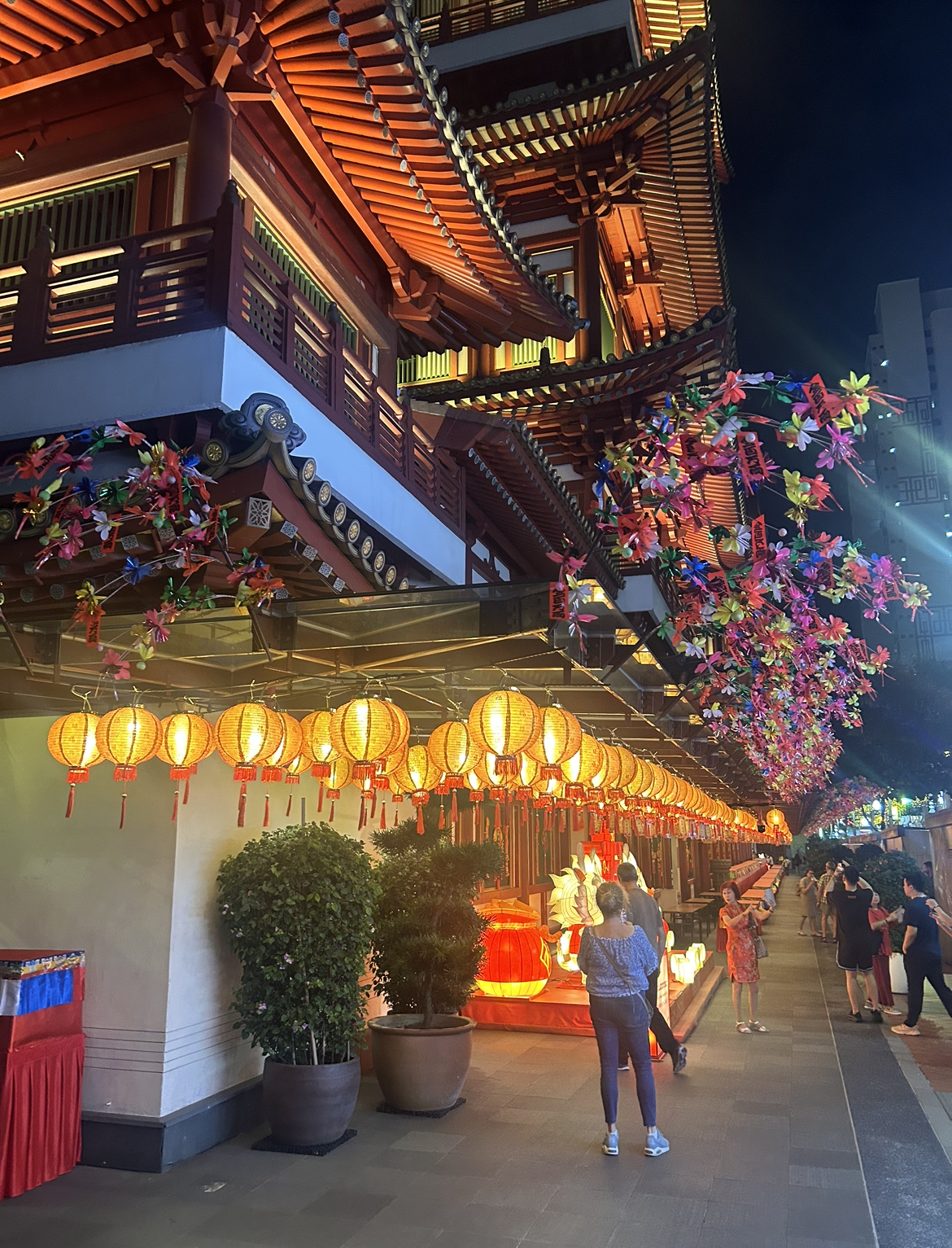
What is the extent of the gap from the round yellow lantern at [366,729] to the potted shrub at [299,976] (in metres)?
1.05

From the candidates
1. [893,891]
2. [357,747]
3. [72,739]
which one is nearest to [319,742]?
[357,747]

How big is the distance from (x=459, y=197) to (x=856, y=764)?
79.5ft

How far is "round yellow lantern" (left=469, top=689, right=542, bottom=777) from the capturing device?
6426 mm

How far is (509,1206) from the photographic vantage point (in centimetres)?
572

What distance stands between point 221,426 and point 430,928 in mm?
4930

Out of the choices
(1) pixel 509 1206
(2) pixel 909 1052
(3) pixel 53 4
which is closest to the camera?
(1) pixel 509 1206

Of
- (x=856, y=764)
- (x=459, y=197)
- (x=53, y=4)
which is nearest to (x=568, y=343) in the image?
(x=459, y=197)

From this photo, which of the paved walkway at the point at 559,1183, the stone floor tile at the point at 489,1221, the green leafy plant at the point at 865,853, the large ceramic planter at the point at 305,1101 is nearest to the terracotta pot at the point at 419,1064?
the paved walkway at the point at 559,1183

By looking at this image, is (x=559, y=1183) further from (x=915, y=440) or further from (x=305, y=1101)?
(x=915, y=440)

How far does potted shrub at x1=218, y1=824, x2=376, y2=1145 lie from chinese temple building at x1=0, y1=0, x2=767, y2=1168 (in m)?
0.46

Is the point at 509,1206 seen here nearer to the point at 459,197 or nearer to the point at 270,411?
the point at 270,411

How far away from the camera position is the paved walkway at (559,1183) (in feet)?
17.4

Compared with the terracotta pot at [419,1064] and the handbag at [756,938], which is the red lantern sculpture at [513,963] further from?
the terracotta pot at [419,1064]

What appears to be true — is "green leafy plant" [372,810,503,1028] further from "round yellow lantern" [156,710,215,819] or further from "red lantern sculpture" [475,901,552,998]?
"red lantern sculpture" [475,901,552,998]
